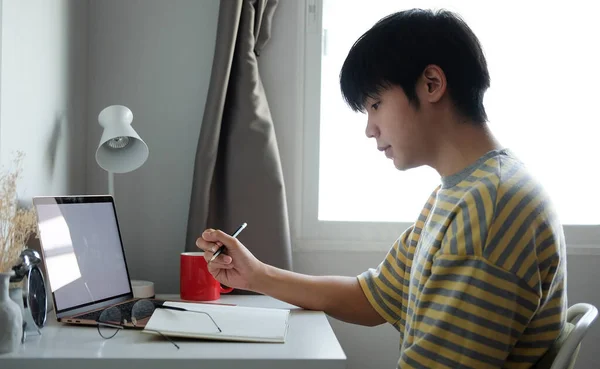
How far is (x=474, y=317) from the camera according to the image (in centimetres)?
97

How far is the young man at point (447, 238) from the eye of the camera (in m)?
0.97

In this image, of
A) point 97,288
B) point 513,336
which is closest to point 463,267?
point 513,336

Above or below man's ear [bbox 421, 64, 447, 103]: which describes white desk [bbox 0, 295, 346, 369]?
below

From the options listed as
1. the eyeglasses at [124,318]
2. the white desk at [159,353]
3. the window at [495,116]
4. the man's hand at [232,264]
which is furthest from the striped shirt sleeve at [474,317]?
the window at [495,116]

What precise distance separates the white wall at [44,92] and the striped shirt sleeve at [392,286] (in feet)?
2.56

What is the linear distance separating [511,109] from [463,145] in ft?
3.18

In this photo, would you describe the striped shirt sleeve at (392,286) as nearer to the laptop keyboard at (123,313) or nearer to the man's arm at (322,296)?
the man's arm at (322,296)

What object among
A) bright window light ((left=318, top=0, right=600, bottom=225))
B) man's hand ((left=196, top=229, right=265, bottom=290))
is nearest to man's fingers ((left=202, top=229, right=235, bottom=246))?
man's hand ((left=196, top=229, right=265, bottom=290))

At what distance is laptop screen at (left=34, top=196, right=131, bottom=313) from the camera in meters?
1.29

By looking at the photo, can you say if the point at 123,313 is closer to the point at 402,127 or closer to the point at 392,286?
the point at 392,286

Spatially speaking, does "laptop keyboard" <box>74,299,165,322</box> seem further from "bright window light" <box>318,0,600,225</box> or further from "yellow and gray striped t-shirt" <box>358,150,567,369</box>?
"bright window light" <box>318,0,600,225</box>

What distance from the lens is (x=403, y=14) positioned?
1192mm

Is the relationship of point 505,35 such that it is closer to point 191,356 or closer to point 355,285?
point 355,285

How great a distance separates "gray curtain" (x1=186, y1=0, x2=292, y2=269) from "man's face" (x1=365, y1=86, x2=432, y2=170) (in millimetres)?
600
